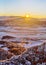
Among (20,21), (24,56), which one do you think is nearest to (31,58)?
(24,56)

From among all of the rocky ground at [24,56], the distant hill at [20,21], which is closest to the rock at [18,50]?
the rocky ground at [24,56]

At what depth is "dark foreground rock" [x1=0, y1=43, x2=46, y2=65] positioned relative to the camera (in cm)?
120

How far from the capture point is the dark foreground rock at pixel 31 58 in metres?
1.20

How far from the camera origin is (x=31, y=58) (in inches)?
47.6

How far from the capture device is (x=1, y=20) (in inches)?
50.4

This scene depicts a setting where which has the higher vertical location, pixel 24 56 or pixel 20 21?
pixel 20 21

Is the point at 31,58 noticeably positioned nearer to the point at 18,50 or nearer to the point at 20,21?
the point at 18,50

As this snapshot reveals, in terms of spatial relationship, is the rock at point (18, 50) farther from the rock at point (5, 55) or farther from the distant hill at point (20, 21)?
the distant hill at point (20, 21)

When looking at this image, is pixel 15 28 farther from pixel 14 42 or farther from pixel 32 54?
pixel 32 54

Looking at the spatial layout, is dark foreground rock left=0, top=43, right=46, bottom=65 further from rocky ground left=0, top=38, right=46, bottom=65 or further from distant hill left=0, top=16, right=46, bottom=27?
distant hill left=0, top=16, right=46, bottom=27

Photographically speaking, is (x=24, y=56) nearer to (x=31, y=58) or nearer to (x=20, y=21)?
(x=31, y=58)

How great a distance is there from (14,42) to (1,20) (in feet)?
0.89

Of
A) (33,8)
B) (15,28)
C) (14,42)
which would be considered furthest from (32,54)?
(33,8)

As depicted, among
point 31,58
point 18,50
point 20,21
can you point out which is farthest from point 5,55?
point 20,21
